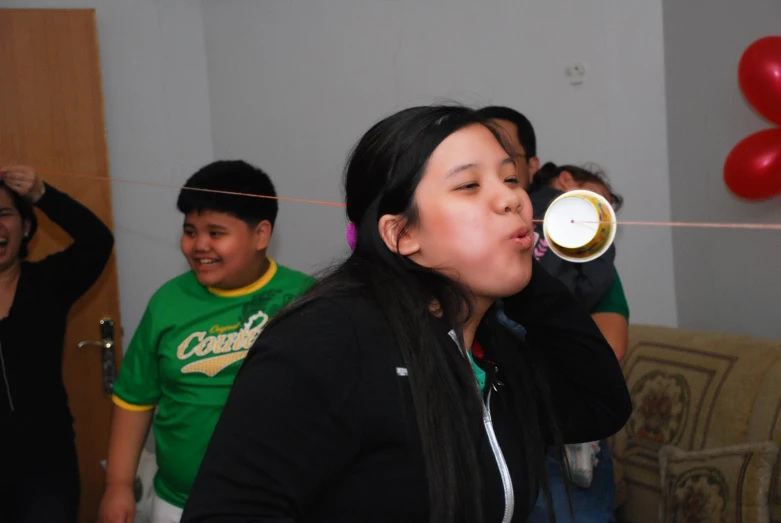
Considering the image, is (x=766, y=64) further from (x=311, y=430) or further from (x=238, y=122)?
(x=238, y=122)

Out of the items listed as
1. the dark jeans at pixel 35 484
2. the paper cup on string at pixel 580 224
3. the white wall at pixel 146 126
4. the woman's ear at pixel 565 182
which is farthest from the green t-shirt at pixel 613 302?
the white wall at pixel 146 126

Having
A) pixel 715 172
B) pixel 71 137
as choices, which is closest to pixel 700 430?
pixel 715 172

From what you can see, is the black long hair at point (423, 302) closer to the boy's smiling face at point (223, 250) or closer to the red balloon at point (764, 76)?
the boy's smiling face at point (223, 250)

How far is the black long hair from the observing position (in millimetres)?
1080

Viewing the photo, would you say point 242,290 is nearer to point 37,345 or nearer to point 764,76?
point 37,345

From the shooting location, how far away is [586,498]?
6.82 ft

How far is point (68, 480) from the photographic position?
91.8 inches

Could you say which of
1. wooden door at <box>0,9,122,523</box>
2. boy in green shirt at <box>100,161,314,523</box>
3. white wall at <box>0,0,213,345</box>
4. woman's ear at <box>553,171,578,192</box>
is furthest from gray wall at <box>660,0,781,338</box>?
wooden door at <box>0,9,122,523</box>

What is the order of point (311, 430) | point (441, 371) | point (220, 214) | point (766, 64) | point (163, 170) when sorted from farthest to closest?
1. point (163, 170)
2. point (766, 64)
3. point (220, 214)
4. point (441, 371)
5. point (311, 430)

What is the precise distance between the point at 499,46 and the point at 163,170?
5.26ft

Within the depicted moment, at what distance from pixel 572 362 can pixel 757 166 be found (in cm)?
153

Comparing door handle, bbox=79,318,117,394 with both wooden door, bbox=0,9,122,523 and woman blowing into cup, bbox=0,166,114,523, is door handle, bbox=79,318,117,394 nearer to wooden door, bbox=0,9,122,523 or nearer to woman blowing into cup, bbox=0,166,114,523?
wooden door, bbox=0,9,122,523

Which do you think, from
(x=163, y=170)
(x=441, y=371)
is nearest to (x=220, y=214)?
(x=441, y=371)

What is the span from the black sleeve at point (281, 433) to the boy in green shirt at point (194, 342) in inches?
45.0
